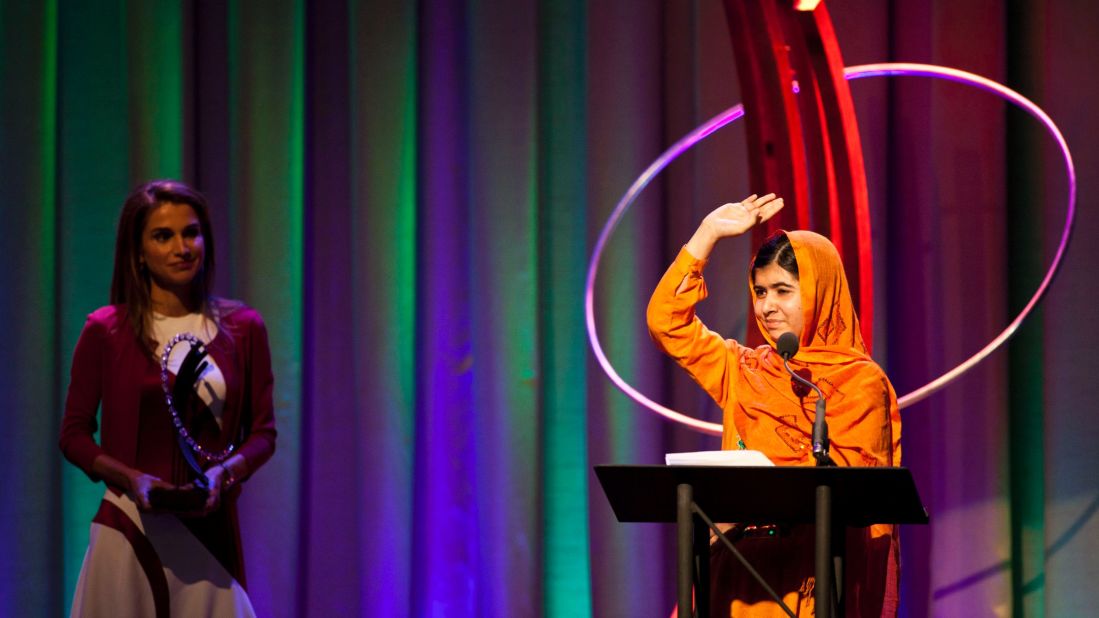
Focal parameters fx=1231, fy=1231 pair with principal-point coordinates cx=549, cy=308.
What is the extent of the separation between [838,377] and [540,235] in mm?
2010

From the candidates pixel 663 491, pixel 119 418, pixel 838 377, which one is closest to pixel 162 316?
pixel 119 418

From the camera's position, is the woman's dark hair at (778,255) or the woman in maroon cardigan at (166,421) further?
the woman's dark hair at (778,255)

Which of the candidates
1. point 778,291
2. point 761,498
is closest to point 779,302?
point 778,291

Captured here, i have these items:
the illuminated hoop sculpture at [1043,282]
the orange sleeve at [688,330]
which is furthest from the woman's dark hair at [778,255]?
the illuminated hoop sculpture at [1043,282]

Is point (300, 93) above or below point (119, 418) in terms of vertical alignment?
above

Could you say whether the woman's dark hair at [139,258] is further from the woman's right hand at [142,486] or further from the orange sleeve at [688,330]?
the orange sleeve at [688,330]

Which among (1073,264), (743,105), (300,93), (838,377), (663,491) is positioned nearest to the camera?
(663,491)

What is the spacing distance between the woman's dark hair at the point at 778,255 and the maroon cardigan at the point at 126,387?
1375mm

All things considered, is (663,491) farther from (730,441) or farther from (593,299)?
(593,299)

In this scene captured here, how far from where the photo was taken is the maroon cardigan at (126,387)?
10.5 ft

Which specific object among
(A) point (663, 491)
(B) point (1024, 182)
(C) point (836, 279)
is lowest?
(A) point (663, 491)

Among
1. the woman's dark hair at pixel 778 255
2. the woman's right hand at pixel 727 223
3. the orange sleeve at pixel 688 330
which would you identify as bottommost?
the orange sleeve at pixel 688 330

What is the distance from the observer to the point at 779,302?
3.22 meters

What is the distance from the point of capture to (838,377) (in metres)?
3.11
